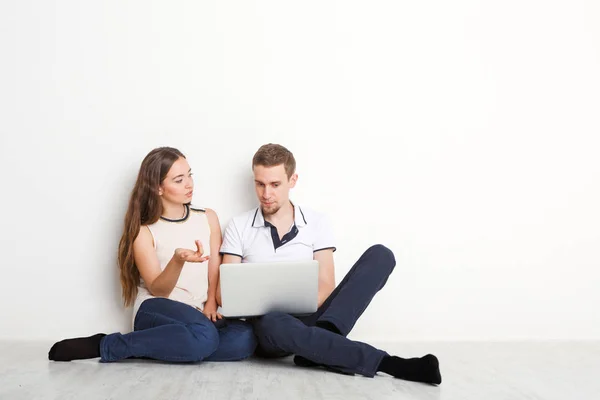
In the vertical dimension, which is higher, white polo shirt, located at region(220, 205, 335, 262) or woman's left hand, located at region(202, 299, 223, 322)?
white polo shirt, located at region(220, 205, 335, 262)

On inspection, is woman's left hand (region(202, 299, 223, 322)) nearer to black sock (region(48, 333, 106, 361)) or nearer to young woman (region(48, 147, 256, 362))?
young woman (region(48, 147, 256, 362))

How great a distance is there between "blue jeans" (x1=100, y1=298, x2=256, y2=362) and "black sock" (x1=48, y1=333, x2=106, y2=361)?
0.11 ft

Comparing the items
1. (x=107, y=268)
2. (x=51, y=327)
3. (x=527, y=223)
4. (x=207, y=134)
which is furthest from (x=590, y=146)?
(x=51, y=327)

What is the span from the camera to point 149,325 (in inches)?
115

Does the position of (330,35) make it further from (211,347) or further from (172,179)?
(211,347)

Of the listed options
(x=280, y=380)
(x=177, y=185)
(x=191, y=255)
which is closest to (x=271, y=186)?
(x=177, y=185)

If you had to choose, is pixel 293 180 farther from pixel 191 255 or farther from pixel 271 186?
pixel 191 255

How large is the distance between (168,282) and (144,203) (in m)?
0.44

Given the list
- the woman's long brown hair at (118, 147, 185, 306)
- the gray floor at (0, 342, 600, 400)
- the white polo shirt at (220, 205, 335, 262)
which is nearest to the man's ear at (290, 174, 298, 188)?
the white polo shirt at (220, 205, 335, 262)

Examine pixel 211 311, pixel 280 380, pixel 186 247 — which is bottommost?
pixel 280 380

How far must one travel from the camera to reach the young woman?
9.11 ft

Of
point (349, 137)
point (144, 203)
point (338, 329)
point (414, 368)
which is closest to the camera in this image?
point (414, 368)

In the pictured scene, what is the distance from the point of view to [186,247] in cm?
320

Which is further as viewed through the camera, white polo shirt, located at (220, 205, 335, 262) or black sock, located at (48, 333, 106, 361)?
white polo shirt, located at (220, 205, 335, 262)
